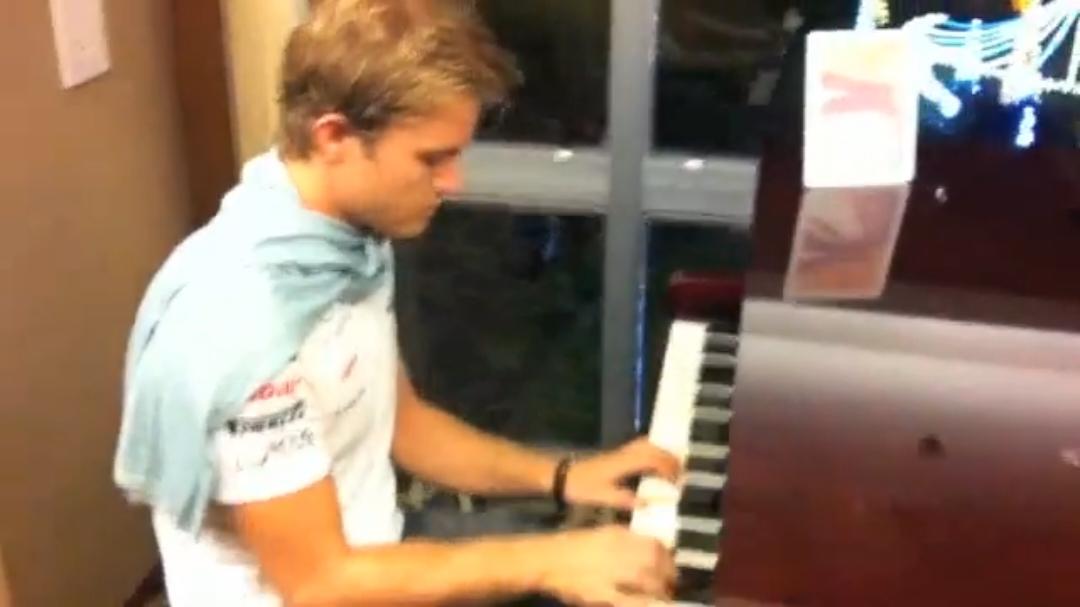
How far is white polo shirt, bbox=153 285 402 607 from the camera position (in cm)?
119

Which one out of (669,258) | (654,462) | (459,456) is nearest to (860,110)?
(654,462)

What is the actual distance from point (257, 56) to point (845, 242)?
0.89 metres

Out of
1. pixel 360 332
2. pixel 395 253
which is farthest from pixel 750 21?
pixel 360 332

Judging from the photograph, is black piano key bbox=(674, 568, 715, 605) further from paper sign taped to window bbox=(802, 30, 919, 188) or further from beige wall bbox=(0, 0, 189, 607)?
beige wall bbox=(0, 0, 189, 607)

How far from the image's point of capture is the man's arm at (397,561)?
3.91 feet

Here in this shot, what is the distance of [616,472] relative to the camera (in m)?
1.43

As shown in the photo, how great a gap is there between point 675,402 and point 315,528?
411 mm

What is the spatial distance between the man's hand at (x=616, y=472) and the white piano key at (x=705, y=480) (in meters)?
0.03

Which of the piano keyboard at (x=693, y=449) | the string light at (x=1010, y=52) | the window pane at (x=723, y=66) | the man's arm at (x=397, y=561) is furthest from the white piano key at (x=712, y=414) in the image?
the window pane at (x=723, y=66)

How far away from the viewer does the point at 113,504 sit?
6.61 feet

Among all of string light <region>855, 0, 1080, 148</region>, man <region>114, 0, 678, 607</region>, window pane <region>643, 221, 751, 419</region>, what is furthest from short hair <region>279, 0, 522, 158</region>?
window pane <region>643, 221, 751, 419</region>

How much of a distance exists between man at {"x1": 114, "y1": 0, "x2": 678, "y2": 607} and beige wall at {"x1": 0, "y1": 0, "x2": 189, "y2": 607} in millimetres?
538

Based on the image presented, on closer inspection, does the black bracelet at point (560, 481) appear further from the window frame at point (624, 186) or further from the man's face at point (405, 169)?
the window frame at point (624, 186)

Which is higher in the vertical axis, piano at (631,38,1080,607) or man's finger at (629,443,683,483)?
piano at (631,38,1080,607)
